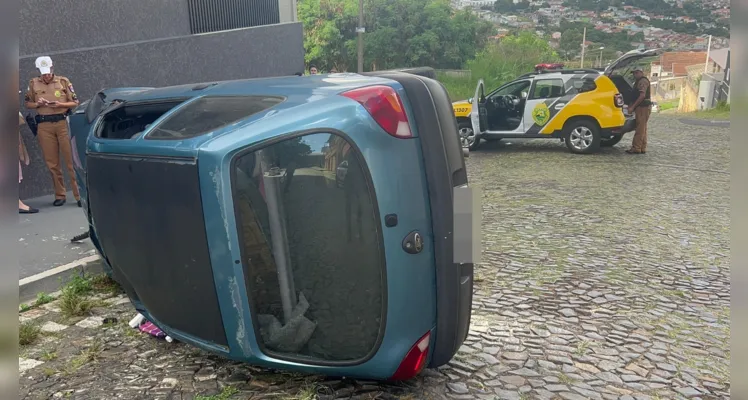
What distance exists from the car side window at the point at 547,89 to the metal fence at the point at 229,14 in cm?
704

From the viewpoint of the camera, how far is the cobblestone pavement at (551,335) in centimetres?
323

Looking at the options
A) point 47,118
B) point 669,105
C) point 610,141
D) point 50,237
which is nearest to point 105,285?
point 50,237

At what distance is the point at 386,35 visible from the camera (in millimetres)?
36656

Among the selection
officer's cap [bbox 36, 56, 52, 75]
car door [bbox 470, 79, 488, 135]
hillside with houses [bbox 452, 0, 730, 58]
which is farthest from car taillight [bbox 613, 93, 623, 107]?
officer's cap [bbox 36, 56, 52, 75]

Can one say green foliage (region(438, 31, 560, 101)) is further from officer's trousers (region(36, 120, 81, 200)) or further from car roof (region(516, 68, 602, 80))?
officer's trousers (region(36, 120, 81, 200))

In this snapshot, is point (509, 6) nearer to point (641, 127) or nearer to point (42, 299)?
point (641, 127)

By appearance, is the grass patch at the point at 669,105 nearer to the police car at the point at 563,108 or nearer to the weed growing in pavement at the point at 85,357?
the police car at the point at 563,108

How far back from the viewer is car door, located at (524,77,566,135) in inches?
456

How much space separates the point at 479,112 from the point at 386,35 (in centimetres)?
2593

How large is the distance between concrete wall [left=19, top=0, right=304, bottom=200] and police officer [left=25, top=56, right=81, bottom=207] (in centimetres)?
24

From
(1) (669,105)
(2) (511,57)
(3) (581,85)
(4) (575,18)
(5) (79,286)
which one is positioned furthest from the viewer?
(1) (669,105)

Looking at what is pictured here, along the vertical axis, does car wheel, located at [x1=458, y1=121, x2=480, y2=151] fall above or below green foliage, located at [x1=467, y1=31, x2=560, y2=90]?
below

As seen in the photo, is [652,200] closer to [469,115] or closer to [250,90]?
[469,115]

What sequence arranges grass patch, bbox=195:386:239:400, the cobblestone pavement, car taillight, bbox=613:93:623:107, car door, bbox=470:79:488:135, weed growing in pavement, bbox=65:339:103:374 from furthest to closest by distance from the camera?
car door, bbox=470:79:488:135 < car taillight, bbox=613:93:623:107 < weed growing in pavement, bbox=65:339:103:374 < the cobblestone pavement < grass patch, bbox=195:386:239:400
